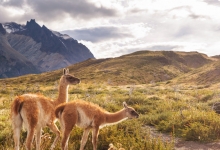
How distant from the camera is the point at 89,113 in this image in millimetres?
7504

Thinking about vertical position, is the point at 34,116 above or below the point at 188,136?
above

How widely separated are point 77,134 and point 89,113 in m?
1.93

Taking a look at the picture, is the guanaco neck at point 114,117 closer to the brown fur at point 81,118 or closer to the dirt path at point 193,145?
the brown fur at point 81,118

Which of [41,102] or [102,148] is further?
[102,148]


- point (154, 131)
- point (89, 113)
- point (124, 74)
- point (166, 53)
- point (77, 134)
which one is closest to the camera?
point (89, 113)

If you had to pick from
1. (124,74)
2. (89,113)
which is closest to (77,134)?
(89,113)

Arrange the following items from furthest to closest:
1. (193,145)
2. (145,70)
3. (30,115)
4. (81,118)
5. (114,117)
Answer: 1. (145,70)
2. (193,145)
3. (114,117)
4. (81,118)
5. (30,115)

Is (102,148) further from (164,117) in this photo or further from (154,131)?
(164,117)

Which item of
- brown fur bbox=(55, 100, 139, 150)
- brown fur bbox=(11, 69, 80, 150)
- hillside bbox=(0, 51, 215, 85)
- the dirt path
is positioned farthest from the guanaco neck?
hillside bbox=(0, 51, 215, 85)

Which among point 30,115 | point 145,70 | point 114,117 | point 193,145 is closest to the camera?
point 30,115

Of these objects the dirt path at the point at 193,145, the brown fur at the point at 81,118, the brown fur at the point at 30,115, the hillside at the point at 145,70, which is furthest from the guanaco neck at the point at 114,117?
the hillside at the point at 145,70

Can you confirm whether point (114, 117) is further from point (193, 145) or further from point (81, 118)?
point (193, 145)

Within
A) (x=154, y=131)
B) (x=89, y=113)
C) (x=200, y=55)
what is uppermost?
(x=200, y=55)

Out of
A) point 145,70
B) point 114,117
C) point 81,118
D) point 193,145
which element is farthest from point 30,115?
point 145,70
